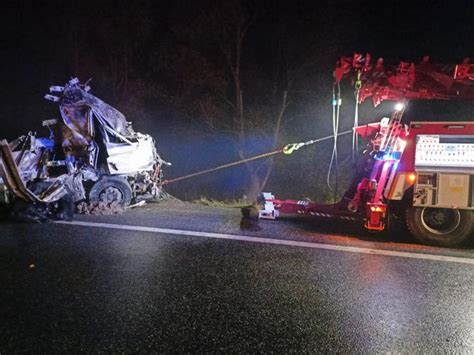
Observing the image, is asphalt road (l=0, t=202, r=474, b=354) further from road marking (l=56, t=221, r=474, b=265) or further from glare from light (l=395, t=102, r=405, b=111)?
glare from light (l=395, t=102, r=405, b=111)

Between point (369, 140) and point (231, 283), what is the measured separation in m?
4.25

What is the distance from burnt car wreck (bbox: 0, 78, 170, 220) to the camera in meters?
9.08

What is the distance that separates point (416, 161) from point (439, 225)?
1.06 meters

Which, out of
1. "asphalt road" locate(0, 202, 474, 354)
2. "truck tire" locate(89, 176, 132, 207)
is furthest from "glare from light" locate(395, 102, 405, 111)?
"truck tire" locate(89, 176, 132, 207)

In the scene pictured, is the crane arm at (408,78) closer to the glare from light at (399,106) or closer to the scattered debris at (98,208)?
the glare from light at (399,106)

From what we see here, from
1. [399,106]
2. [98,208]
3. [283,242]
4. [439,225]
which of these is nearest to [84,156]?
[98,208]

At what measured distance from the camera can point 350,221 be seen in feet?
27.7

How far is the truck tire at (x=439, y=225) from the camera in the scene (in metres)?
6.77

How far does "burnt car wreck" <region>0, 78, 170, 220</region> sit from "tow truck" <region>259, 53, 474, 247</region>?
178 inches

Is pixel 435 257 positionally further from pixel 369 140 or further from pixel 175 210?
pixel 175 210

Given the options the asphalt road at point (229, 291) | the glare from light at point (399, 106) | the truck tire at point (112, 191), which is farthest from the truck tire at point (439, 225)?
the truck tire at point (112, 191)

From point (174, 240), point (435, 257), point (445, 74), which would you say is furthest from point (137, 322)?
point (445, 74)

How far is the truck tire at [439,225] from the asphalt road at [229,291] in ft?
0.77

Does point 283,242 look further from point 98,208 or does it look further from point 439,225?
point 98,208
